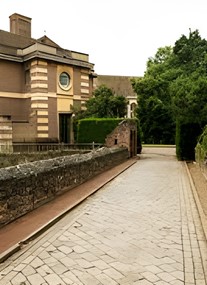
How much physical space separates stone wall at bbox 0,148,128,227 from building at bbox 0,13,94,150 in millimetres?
17598

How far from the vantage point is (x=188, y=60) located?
115 ft

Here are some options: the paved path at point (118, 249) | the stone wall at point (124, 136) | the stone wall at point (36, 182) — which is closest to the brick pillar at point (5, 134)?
the stone wall at point (124, 136)

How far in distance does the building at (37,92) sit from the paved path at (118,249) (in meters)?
22.7

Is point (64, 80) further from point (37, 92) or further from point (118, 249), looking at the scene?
point (118, 249)

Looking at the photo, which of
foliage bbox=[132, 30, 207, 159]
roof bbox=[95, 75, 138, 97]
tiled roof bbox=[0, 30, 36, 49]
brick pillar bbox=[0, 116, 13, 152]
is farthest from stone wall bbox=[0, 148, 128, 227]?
roof bbox=[95, 75, 138, 97]

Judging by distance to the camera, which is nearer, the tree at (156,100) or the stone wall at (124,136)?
the stone wall at (124,136)

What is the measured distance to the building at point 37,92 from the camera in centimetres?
3116

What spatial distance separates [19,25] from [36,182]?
3706 cm

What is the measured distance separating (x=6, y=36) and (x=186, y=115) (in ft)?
76.7

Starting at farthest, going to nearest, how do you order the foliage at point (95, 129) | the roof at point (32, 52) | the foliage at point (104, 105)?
1. the foliage at point (104, 105)
2. the roof at point (32, 52)
3. the foliage at point (95, 129)

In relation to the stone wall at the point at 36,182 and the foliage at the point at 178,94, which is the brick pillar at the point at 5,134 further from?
the stone wall at the point at 36,182

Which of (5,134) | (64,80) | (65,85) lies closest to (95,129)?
(65,85)

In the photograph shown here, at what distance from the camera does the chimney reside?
40.8m

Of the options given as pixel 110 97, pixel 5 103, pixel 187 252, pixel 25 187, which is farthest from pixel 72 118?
pixel 187 252
